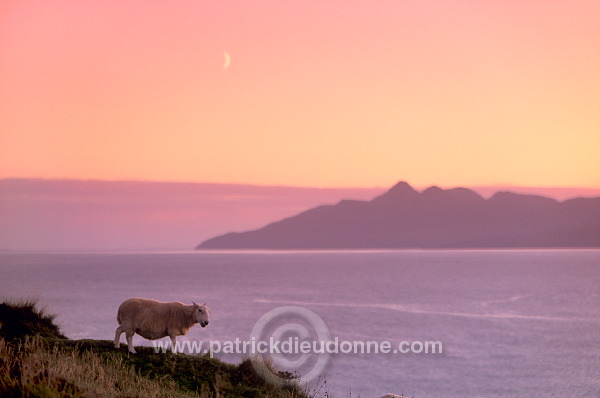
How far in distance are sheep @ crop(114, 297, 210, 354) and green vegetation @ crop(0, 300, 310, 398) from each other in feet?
2.18

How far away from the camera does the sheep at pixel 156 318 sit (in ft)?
63.8

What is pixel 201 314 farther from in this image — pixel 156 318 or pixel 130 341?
pixel 130 341

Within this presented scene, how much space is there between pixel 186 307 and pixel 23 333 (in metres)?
5.50

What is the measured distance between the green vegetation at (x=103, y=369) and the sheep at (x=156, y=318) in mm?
664

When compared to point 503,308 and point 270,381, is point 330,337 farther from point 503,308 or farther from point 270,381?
point 270,381

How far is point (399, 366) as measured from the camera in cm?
11181

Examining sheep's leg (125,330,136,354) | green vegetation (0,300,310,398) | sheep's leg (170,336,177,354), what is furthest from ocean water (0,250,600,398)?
sheep's leg (125,330,136,354)

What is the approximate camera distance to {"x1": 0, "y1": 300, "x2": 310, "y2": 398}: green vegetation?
1402cm

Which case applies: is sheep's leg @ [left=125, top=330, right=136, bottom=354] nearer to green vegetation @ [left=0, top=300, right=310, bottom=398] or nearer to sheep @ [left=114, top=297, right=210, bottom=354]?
sheep @ [left=114, top=297, right=210, bottom=354]

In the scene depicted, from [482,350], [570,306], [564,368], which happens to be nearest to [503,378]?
[564,368]

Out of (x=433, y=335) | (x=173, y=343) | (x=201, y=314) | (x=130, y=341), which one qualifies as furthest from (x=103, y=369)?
(x=433, y=335)

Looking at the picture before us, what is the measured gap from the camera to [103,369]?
1645cm

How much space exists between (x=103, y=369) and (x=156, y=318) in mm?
3219

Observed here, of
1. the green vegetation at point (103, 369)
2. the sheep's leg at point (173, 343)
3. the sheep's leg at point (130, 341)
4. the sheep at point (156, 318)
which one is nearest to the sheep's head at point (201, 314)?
the sheep at point (156, 318)
